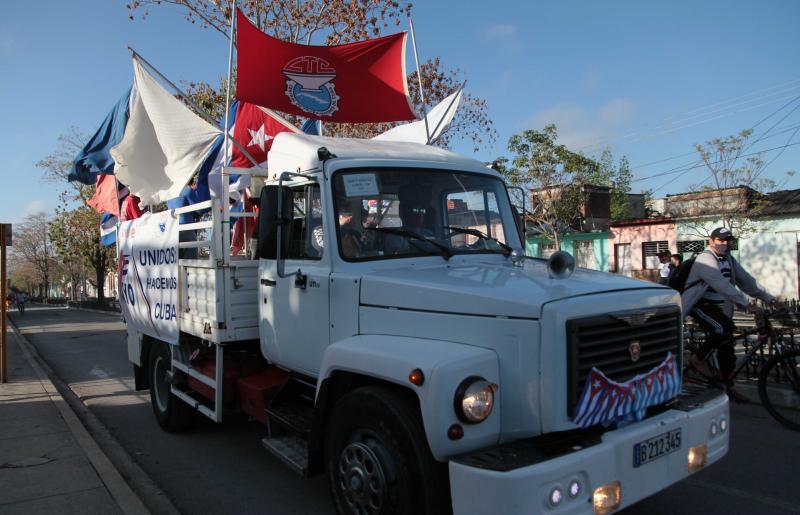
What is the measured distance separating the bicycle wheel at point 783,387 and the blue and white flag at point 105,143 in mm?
9104

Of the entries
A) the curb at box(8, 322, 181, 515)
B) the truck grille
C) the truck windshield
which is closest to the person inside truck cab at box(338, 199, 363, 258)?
the truck windshield

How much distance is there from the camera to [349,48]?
23.9ft

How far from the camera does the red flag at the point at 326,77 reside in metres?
6.54

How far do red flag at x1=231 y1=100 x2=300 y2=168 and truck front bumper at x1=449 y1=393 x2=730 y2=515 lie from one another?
562cm

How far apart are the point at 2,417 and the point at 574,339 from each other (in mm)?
7106

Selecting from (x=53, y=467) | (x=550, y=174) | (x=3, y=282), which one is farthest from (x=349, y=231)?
(x=550, y=174)

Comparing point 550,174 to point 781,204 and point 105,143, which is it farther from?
point 105,143

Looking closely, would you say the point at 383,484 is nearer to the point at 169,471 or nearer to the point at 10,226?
the point at 169,471

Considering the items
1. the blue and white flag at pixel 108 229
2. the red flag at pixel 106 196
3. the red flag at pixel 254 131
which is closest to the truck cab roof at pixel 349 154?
the red flag at pixel 254 131

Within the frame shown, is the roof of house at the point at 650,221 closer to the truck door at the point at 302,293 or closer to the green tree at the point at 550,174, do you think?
the green tree at the point at 550,174

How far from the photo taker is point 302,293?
411cm

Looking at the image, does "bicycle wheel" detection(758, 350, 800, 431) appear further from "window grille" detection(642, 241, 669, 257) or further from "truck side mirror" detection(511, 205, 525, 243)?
"window grille" detection(642, 241, 669, 257)

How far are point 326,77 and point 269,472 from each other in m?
4.47

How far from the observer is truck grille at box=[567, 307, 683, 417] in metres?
2.82
